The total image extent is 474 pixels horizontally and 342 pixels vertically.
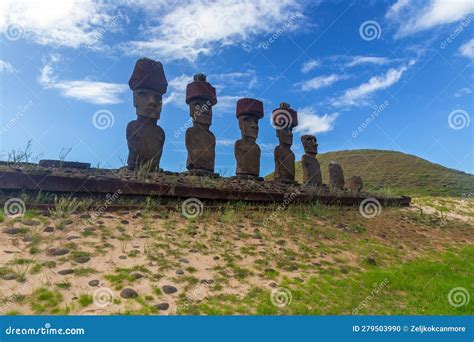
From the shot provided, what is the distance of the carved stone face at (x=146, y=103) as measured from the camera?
9859 mm

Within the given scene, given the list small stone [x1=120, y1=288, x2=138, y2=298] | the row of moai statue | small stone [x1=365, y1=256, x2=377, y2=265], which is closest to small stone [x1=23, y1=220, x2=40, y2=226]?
small stone [x1=120, y1=288, x2=138, y2=298]

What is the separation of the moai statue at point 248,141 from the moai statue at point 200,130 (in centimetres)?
155

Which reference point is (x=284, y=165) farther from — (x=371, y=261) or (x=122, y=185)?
(x=122, y=185)

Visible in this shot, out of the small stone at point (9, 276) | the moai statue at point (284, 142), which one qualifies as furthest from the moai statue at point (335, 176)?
the small stone at point (9, 276)

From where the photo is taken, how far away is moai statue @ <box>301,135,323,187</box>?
14787 mm

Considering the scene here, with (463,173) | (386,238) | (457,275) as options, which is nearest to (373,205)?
(386,238)

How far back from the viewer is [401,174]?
29344mm

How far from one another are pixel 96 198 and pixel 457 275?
6761mm

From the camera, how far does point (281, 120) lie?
14984 mm

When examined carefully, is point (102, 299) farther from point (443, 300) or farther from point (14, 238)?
point (443, 300)

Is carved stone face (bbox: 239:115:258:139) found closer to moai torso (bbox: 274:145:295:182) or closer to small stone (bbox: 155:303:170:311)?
moai torso (bbox: 274:145:295:182)

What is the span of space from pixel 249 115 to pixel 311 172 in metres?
3.54

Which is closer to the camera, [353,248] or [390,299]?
[390,299]

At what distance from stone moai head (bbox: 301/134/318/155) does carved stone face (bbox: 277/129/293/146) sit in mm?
1132
